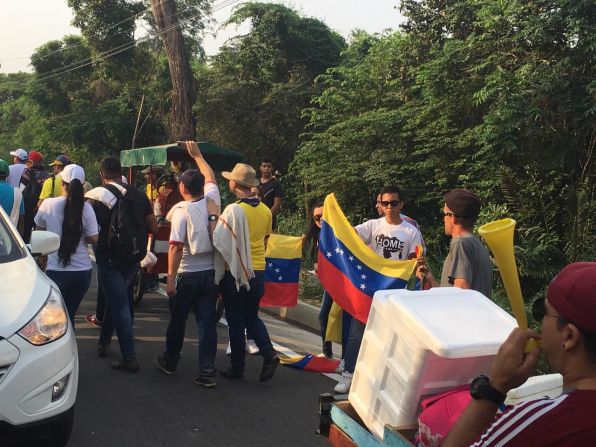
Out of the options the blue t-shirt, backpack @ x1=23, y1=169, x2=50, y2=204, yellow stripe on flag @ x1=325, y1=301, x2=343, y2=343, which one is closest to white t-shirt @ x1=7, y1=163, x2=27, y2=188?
backpack @ x1=23, y1=169, x2=50, y2=204

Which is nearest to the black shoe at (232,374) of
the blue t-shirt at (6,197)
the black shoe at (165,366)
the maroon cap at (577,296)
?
the black shoe at (165,366)

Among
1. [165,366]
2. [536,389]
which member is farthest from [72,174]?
[536,389]

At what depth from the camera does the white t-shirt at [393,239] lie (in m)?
5.14

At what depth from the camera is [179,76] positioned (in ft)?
48.0

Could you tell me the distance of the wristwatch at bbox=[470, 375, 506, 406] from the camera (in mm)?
1745

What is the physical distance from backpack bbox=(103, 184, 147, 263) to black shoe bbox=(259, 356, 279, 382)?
58.0 inches

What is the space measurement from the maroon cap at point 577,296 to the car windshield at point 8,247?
3.40 meters

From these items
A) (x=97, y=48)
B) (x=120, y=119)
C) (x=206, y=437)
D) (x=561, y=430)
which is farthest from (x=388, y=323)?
(x=97, y=48)

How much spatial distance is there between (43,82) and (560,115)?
2275 centimetres

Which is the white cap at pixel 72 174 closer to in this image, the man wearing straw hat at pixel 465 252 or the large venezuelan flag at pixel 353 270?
the large venezuelan flag at pixel 353 270

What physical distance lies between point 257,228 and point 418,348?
3.30 meters

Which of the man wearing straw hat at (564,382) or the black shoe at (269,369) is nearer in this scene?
the man wearing straw hat at (564,382)

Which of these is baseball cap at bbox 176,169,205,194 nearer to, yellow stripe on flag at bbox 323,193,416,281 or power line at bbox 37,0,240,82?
yellow stripe on flag at bbox 323,193,416,281

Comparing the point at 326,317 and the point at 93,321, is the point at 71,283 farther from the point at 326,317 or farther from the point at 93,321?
the point at 326,317
